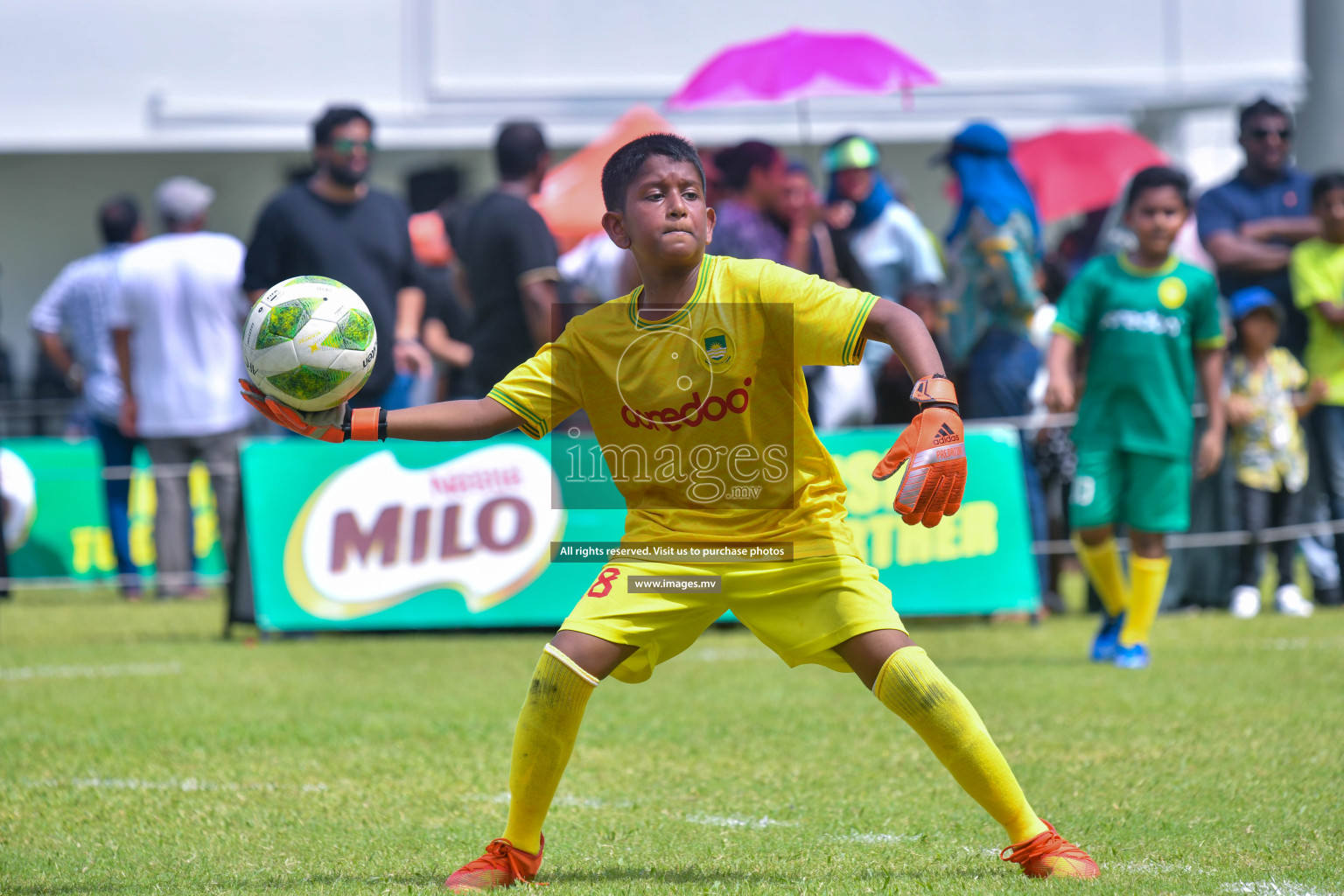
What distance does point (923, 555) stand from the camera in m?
8.49

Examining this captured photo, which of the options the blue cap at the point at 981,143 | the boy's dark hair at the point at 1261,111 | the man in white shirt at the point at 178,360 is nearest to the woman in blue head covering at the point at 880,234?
the blue cap at the point at 981,143

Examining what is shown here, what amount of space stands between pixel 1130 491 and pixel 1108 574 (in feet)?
1.46

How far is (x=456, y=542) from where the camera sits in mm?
8414

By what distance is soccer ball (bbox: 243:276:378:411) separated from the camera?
12.6 ft

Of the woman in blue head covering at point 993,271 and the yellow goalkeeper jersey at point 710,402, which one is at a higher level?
the woman in blue head covering at point 993,271

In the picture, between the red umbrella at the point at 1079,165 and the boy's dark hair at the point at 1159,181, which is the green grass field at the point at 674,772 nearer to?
the boy's dark hair at the point at 1159,181

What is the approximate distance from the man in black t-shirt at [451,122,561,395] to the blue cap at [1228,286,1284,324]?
13.1 feet

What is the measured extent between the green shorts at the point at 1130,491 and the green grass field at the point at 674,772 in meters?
0.67

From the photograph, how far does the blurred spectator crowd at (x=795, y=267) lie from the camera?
8336 millimetres

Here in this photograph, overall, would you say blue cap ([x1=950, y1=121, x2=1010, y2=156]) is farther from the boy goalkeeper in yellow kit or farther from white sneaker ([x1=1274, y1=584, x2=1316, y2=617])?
the boy goalkeeper in yellow kit

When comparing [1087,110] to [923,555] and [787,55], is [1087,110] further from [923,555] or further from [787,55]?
[923,555]

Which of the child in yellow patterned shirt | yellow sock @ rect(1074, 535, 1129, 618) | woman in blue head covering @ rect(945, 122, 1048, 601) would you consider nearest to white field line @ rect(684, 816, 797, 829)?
yellow sock @ rect(1074, 535, 1129, 618)

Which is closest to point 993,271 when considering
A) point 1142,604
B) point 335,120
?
point 1142,604

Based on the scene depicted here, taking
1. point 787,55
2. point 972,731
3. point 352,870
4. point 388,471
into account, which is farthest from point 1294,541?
point 352,870
